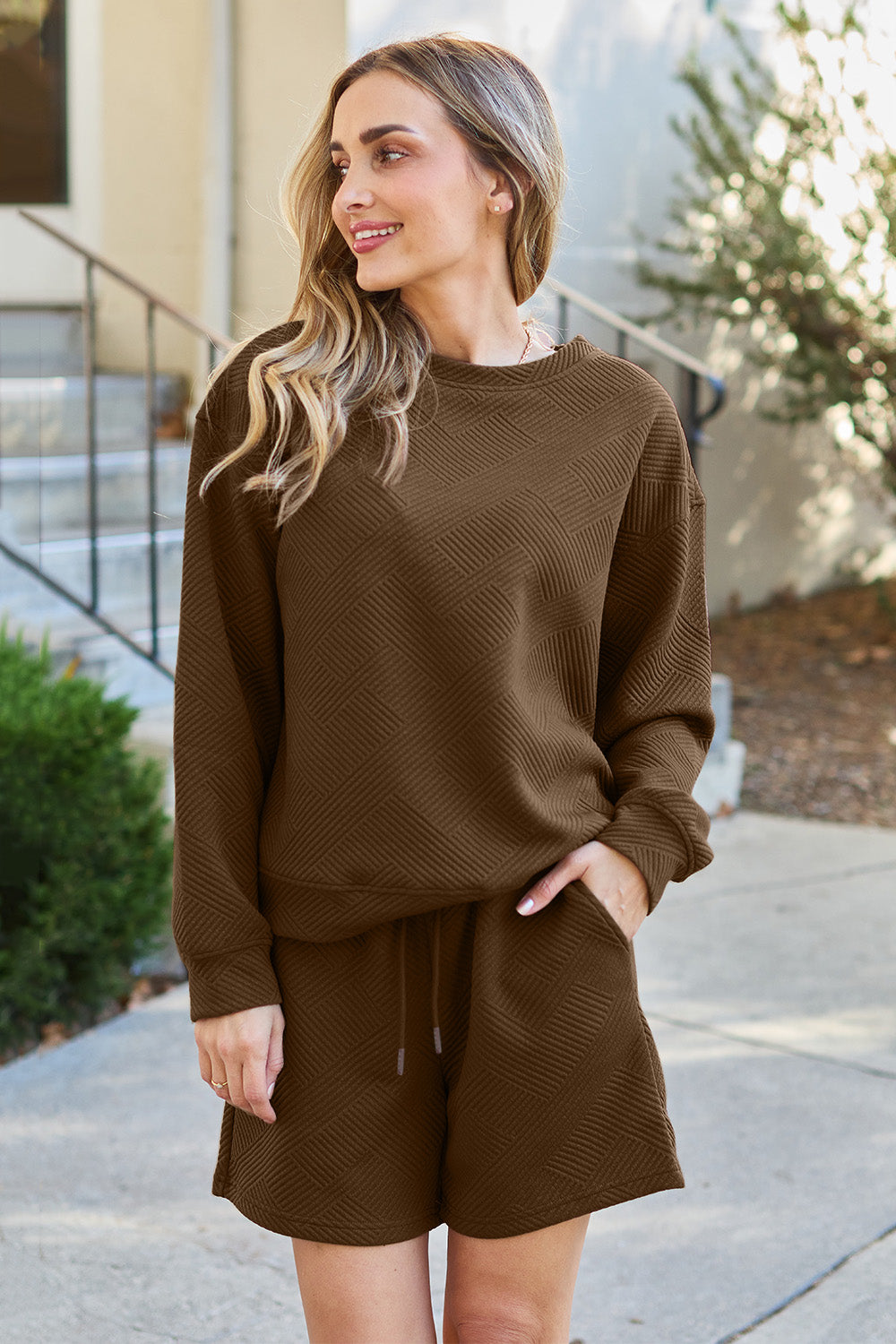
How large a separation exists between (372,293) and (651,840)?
723 mm

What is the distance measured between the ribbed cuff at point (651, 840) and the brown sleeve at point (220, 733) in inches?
16.2

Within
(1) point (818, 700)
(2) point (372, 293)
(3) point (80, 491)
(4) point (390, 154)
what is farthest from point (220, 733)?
(1) point (818, 700)

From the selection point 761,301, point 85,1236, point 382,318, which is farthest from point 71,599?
point 761,301

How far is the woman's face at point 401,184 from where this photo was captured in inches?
65.9

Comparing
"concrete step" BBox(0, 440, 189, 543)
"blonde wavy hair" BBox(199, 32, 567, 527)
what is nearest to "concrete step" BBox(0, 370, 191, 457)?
"concrete step" BBox(0, 440, 189, 543)

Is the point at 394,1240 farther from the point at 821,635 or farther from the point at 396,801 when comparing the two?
the point at 821,635

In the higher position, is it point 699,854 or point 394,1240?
point 699,854

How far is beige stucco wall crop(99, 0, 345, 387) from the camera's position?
630 centimetres

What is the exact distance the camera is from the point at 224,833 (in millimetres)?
1641

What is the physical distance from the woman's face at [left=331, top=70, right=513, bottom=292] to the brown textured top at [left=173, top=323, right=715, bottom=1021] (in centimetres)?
12

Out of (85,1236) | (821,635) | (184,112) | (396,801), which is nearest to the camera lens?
(396,801)

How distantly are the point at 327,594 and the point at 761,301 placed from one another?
6.64m

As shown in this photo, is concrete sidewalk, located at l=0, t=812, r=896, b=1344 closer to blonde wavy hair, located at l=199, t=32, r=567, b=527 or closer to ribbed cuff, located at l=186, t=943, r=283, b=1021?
ribbed cuff, located at l=186, t=943, r=283, b=1021

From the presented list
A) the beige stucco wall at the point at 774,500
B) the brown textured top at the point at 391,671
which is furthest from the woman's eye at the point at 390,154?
the beige stucco wall at the point at 774,500
